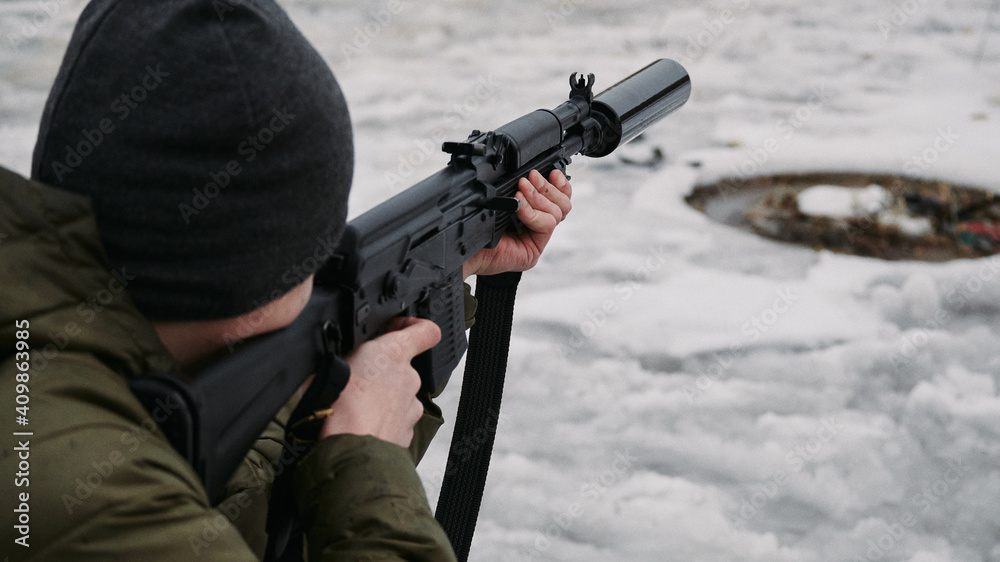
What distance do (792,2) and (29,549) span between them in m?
7.40

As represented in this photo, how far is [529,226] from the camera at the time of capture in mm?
1913

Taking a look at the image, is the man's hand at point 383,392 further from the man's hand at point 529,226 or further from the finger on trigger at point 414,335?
the man's hand at point 529,226

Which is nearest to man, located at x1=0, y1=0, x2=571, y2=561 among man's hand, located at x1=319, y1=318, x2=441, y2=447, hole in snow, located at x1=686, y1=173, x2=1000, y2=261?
man's hand, located at x1=319, y1=318, x2=441, y2=447

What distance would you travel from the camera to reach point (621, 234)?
367cm

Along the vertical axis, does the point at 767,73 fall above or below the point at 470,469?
above

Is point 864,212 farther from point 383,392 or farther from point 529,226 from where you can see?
point 383,392

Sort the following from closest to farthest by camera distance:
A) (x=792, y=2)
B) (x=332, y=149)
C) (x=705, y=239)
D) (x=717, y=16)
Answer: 1. (x=332, y=149)
2. (x=705, y=239)
3. (x=717, y=16)
4. (x=792, y=2)

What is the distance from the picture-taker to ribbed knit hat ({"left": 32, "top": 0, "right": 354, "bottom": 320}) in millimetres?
875

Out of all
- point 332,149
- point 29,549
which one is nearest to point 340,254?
point 332,149

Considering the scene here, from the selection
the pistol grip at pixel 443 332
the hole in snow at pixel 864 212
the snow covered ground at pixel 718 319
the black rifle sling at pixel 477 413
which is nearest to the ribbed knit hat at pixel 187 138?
the pistol grip at pixel 443 332

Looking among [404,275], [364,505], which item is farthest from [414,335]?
[364,505]

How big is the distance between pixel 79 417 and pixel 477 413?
1351 mm

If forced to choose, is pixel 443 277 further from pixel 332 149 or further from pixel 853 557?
pixel 853 557

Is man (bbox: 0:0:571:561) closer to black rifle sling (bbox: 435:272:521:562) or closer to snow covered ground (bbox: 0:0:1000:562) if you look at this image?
black rifle sling (bbox: 435:272:521:562)
